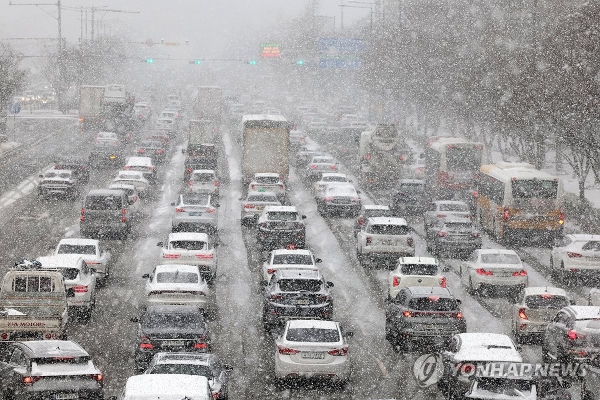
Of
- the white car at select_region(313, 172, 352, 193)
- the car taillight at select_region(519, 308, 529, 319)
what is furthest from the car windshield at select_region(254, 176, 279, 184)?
the car taillight at select_region(519, 308, 529, 319)

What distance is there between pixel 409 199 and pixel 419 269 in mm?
16844

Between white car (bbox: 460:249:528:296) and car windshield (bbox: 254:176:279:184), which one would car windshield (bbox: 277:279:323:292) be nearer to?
white car (bbox: 460:249:528:296)

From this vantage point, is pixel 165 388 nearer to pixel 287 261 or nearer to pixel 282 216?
pixel 287 261

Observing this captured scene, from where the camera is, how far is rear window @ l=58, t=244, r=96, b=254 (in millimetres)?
30375

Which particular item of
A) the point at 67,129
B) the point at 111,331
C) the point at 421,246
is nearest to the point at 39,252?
the point at 111,331

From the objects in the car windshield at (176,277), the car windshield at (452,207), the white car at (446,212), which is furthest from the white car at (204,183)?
the car windshield at (176,277)

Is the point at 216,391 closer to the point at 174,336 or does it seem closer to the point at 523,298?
the point at 174,336

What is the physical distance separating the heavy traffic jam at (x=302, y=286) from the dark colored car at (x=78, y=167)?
89 mm

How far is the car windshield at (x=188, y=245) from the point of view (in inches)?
1241

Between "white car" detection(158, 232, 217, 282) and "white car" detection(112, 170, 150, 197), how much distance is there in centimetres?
1787

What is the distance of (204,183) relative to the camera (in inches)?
1929

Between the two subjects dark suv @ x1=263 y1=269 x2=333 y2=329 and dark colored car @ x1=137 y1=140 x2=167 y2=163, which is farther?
dark colored car @ x1=137 y1=140 x2=167 y2=163

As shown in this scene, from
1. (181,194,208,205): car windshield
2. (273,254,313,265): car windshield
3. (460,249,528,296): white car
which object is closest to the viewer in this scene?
(273,254,313,265): car windshield

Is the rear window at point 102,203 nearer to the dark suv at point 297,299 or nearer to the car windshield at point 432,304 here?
the dark suv at point 297,299
